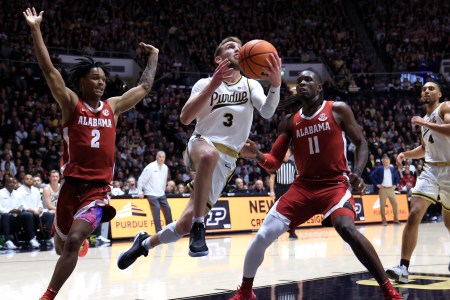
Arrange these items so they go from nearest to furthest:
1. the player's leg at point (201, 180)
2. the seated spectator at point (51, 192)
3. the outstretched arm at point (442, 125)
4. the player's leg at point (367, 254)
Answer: the player's leg at point (367, 254)
the player's leg at point (201, 180)
the outstretched arm at point (442, 125)
the seated spectator at point (51, 192)

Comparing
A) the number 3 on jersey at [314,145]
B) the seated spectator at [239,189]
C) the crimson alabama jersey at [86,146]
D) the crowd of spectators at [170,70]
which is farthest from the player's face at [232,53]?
the seated spectator at [239,189]

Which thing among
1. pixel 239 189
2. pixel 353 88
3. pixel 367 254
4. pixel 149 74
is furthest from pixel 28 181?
pixel 353 88

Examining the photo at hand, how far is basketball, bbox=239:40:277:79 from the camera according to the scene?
5.30 meters

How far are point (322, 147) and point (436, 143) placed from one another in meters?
2.44

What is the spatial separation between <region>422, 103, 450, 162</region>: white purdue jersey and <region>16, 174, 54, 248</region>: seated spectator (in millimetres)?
7050

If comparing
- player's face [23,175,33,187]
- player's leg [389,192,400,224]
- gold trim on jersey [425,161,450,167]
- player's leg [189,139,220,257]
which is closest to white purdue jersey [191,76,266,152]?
player's leg [189,139,220,257]

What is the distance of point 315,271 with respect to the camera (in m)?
8.19

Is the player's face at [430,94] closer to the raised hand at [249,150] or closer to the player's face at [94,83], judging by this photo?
the raised hand at [249,150]

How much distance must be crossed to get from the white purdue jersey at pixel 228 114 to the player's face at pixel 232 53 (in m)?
0.23

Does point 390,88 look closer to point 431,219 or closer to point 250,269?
point 431,219

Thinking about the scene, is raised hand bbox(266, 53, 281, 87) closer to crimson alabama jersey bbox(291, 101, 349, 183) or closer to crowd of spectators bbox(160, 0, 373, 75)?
crimson alabama jersey bbox(291, 101, 349, 183)

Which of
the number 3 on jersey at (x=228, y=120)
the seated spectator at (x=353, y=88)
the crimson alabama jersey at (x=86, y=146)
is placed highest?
the seated spectator at (x=353, y=88)

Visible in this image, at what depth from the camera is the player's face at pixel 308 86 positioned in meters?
5.74

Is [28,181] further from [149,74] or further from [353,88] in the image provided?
[353,88]
